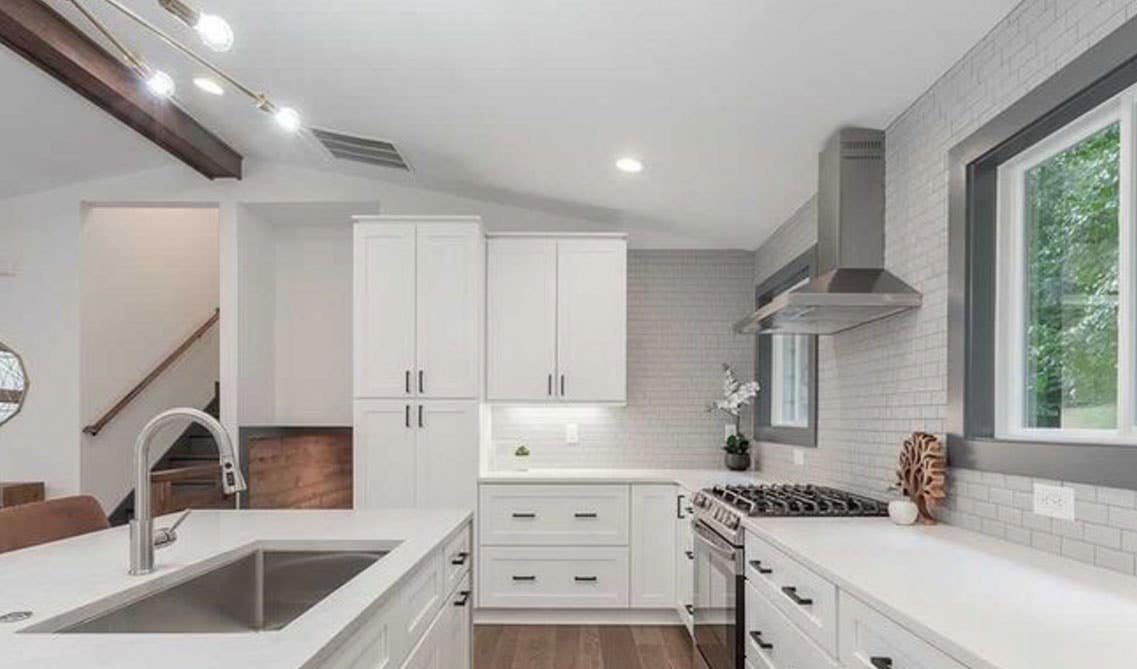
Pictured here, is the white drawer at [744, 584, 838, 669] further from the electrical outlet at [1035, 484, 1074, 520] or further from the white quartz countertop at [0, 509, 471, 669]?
the white quartz countertop at [0, 509, 471, 669]

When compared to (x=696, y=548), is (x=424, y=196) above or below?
above

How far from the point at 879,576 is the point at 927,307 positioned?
49.8 inches

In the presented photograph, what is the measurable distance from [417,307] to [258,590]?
265 cm

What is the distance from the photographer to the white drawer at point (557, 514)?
4543mm

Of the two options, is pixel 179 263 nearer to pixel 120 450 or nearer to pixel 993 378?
pixel 120 450

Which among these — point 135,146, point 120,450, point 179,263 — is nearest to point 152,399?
point 120,450

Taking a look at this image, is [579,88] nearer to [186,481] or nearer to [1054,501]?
[1054,501]

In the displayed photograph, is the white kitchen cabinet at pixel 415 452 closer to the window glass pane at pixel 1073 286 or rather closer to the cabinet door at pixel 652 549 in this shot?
the cabinet door at pixel 652 549

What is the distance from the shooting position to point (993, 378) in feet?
7.94

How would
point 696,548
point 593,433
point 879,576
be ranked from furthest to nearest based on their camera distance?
point 593,433 < point 696,548 < point 879,576

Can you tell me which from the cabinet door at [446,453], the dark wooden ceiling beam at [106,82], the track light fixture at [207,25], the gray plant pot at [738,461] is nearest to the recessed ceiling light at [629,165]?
the cabinet door at [446,453]

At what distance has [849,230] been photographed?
10.3 ft

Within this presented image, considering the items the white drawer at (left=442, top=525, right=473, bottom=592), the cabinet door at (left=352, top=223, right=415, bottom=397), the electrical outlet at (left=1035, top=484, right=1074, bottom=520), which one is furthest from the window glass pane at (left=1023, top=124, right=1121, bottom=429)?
the cabinet door at (left=352, top=223, right=415, bottom=397)

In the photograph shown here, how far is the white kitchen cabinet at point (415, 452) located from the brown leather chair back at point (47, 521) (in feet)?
6.81
